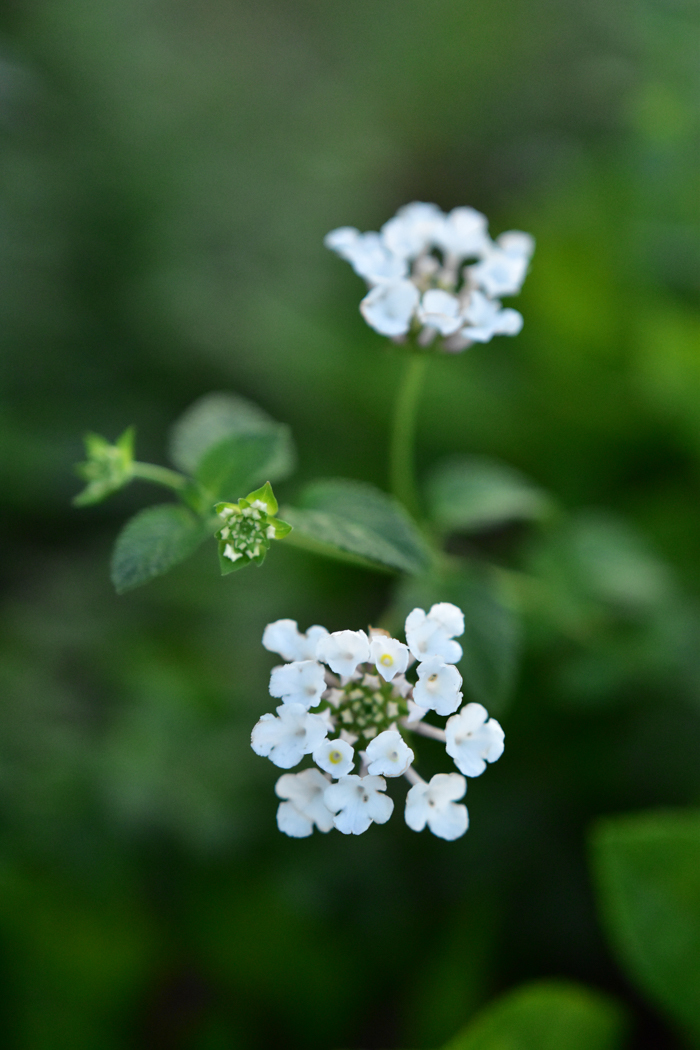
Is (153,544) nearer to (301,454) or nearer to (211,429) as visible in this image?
(211,429)

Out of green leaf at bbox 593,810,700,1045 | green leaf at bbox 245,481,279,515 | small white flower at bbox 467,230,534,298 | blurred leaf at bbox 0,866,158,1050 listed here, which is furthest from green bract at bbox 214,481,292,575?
blurred leaf at bbox 0,866,158,1050

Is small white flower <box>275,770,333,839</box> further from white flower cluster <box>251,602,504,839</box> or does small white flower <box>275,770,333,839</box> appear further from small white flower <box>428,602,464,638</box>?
small white flower <box>428,602,464,638</box>

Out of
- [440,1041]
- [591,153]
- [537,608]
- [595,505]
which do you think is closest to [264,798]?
[440,1041]

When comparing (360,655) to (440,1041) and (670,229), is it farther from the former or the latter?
→ (670,229)

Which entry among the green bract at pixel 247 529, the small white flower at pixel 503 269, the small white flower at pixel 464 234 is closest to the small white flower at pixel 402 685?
the green bract at pixel 247 529

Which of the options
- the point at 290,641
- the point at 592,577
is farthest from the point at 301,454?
the point at 290,641

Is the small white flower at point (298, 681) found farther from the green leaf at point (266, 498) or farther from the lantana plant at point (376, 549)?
the green leaf at point (266, 498)
